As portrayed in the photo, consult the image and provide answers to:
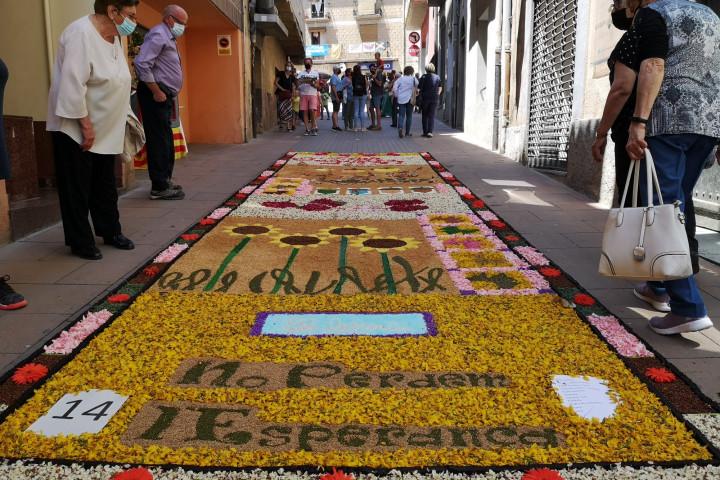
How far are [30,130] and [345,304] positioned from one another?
3.57 m

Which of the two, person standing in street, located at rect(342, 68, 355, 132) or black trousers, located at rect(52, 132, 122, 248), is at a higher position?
person standing in street, located at rect(342, 68, 355, 132)

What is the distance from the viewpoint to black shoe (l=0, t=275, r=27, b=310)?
3283mm

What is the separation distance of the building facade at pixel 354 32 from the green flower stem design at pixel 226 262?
39049 mm

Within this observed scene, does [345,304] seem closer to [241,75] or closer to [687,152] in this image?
[687,152]

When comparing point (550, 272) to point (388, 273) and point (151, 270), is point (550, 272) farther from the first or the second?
point (151, 270)

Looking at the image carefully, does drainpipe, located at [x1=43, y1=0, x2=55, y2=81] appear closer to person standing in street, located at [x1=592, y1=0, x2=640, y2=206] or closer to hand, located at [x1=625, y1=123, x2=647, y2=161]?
person standing in street, located at [x1=592, y1=0, x2=640, y2=206]

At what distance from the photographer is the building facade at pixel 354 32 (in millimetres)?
42562

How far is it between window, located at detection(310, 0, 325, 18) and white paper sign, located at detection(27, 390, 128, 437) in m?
44.2

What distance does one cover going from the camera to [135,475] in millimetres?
1876

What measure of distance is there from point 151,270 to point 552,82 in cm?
675

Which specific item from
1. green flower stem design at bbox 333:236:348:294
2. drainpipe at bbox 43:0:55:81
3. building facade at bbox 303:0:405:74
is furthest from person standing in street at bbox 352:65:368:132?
building facade at bbox 303:0:405:74

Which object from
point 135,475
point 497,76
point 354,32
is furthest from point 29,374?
point 354,32

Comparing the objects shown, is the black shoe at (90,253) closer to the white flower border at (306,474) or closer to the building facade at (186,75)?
the building facade at (186,75)

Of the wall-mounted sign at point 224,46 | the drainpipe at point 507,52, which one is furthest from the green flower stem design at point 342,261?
the wall-mounted sign at point 224,46
